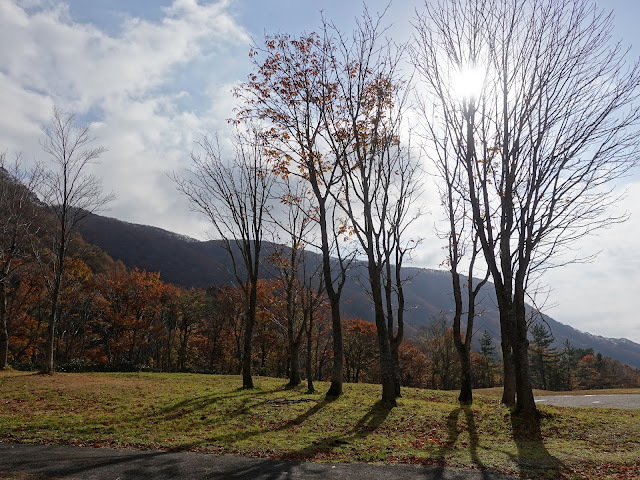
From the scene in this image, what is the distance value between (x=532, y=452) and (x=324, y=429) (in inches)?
184

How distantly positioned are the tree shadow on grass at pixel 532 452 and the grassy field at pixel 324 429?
0.02 metres

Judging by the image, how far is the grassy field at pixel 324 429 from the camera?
7.46m

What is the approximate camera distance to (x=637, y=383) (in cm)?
7062

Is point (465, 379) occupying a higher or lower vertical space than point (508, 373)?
lower

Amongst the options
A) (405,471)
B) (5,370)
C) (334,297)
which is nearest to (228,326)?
(5,370)

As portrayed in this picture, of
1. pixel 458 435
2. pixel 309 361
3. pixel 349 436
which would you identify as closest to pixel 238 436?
pixel 349 436

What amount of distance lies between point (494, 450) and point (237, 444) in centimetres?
541

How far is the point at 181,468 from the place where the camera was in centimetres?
629

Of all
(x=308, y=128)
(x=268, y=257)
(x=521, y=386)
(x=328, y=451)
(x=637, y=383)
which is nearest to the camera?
(x=328, y=451)

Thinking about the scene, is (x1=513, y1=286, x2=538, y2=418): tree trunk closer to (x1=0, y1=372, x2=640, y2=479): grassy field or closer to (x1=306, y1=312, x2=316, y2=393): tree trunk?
(x1=0, y1=372, x2=640, y2=479): grassy field

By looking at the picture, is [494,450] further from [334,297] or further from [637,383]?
[637,383]

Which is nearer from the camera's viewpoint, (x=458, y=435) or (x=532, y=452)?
(x=532, y=452)

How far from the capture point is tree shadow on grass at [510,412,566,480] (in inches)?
260

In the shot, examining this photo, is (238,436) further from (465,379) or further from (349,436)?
(465,379)
